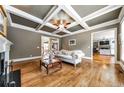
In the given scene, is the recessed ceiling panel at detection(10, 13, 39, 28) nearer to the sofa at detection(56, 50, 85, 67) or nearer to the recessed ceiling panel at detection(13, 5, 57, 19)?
the recessed ceiling panel at detection(13, 5, 57, 19)

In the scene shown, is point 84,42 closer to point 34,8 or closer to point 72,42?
point 72,42

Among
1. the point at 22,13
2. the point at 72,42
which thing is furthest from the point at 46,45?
the point at 72,42

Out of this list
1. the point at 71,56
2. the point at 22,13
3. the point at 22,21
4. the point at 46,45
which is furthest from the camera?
the point at 71,56

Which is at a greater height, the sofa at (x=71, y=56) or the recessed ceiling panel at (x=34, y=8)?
the recessed ceiling panel at (x=34, y=8)

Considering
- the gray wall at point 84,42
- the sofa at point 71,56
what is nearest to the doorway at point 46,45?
the sofa at point 71,56

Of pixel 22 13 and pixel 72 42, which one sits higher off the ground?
pixel 22 13

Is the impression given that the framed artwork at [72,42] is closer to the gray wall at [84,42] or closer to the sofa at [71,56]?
the gray wall at [84,42]

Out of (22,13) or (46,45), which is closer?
(22,13)

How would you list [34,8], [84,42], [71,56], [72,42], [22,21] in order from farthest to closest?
[72,42], [84,42], [71,56], [22,21], [34,8]

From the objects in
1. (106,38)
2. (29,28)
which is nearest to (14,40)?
(29,28)

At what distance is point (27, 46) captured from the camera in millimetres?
2566

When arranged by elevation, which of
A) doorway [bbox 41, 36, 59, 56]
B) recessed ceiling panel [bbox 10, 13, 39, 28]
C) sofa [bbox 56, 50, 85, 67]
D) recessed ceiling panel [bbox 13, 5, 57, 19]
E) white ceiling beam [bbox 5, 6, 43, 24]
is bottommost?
sofa [bbox 56, 50, 85, 67]

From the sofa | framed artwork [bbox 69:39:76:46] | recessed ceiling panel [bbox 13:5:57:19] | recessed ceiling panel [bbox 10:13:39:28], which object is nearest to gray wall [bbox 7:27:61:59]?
recessed ceiling panel [bbox 10:13:39:28]
